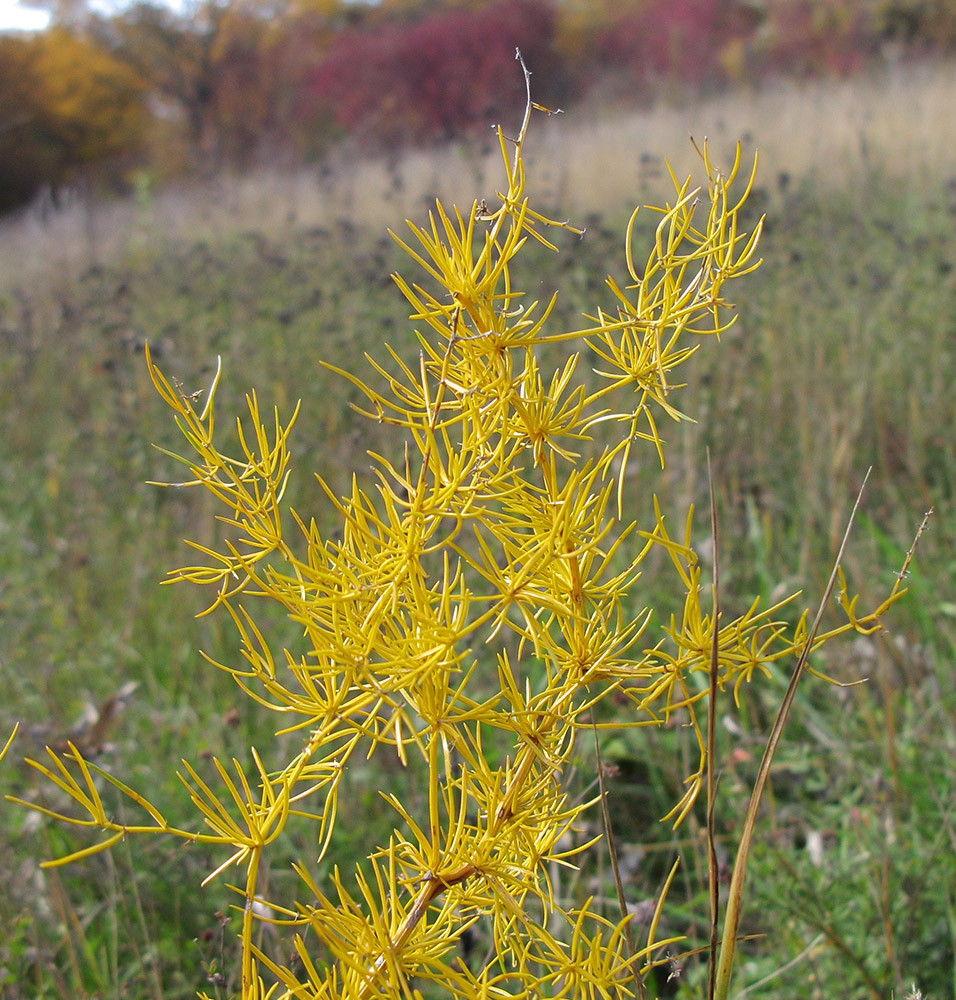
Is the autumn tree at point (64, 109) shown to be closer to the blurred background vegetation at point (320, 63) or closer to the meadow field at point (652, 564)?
the blurred background vegetation at point (320, 63)

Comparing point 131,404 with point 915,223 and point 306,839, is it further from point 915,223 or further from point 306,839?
point 915,223

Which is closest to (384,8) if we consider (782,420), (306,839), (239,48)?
(239,48)

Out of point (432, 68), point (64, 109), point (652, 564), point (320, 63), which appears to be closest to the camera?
point (652, 564)

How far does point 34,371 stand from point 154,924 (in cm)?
354

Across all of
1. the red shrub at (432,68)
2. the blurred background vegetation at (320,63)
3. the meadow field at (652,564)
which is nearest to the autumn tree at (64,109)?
the blurred background vegetation at (320,63)

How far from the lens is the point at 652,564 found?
2.29 metres

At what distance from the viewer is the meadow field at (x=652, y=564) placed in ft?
4.13

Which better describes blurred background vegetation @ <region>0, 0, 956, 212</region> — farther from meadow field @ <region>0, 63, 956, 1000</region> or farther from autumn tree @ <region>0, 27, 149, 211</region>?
meadow field @ <region>0, 63, 956, 1000</region>

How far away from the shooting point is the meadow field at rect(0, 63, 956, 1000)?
4.13 feet

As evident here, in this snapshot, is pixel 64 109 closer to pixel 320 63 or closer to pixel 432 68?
pixel 320 63

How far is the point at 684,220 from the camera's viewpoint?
586mm

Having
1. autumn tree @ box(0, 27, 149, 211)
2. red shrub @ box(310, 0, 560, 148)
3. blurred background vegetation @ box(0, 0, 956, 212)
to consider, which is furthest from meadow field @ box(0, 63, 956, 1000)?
autumn tree @ box(0, 27, 149, 211)

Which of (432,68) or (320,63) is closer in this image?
(432,68)

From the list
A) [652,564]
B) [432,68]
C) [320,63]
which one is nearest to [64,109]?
[320,63]
